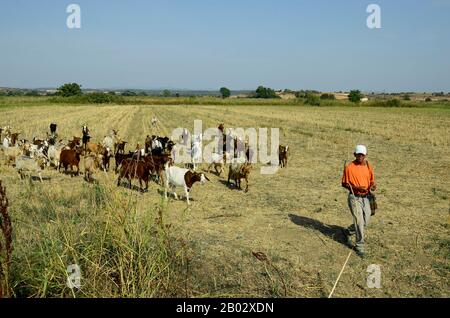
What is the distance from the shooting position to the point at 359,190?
7.24 m

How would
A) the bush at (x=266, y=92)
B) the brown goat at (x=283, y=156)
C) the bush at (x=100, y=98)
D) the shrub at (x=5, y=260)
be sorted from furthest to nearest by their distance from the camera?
the bush at (x=266, y=92)
the bush at (x=100, y=98)
the brown goat at (x=283, y=156)
the shrub at (x=5, y=260)

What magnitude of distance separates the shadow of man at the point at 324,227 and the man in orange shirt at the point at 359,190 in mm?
596

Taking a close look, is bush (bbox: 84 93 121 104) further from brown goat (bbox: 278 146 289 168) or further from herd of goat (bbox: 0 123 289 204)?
brown goat (bbox: 278 146 289 168)

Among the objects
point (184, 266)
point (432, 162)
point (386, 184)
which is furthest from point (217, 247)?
point (432, 162)

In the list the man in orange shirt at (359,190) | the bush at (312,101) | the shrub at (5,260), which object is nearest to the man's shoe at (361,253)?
the man in orange shirt at (359,190)

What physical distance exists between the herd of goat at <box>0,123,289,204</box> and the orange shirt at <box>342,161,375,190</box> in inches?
164

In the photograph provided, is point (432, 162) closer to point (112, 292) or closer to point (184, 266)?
point (184, 266)

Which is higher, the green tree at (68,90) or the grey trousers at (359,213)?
the green tree at (68,90)

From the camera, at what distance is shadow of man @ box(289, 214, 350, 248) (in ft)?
26.5

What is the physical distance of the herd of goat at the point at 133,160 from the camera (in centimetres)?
1102

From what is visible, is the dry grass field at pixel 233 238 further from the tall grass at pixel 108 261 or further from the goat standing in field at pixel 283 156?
the goat standing in field at pixel 283 156

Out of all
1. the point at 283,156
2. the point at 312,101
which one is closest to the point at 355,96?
the point at 312,101

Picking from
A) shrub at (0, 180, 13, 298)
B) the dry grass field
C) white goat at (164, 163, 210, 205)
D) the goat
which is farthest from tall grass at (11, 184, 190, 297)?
the goat
